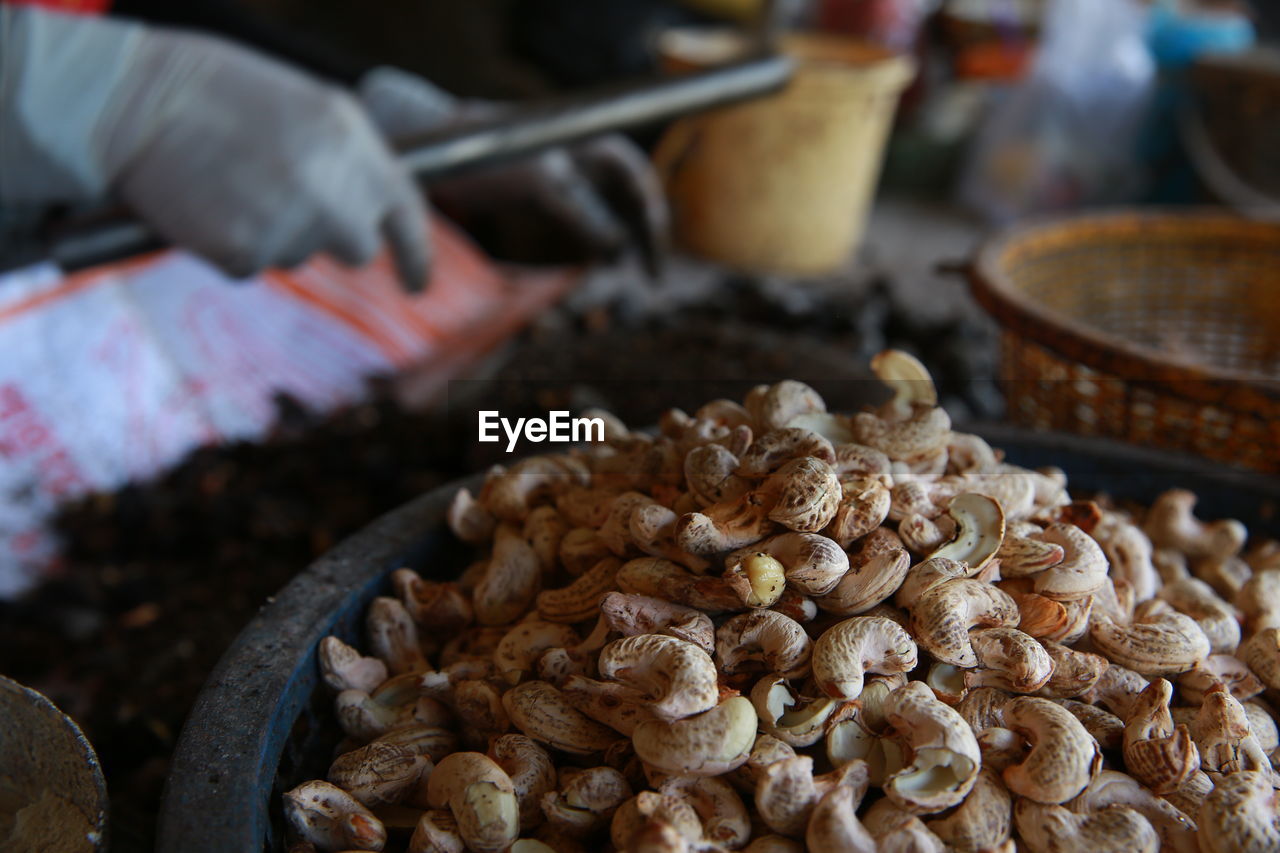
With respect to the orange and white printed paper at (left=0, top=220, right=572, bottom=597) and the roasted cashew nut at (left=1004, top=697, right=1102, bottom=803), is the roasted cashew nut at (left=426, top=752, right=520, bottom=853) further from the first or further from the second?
the orange and white printed paper at (left=0, top=220, right=572, bottom=597)

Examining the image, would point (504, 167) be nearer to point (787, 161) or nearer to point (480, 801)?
point (787, 161)

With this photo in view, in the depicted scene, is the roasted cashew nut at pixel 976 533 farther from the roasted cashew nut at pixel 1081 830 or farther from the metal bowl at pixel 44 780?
the metal bowl at pixel 44 780

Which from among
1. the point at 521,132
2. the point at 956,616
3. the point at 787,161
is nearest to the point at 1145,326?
the point at 521,132

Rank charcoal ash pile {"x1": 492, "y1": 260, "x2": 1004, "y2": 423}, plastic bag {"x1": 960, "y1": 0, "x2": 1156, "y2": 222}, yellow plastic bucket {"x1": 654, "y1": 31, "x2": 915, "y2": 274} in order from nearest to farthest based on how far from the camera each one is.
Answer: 1. charcoal ash pile {"x1": 492, "y1": 260, "x2": 1004, "y2": 423}
2. yellow plastic bucket {"x1": 654, "y1": 31, "x2": 915, "y2": 274}
3. plastic bag {"x1": 960, "y1": 0, "x2": 1156, "y2": 222}

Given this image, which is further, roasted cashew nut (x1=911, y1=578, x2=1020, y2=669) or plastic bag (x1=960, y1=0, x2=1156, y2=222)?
plastic bag (x1=960, y1=0, x2=1156, y2=222)

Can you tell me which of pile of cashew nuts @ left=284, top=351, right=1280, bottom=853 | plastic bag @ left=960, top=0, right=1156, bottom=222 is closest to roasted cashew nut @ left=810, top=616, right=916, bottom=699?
pile of cashew nuts @ left=284, top=351, right=1280, bottom=853

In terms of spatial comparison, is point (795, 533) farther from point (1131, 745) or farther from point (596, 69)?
point (596, 69)
